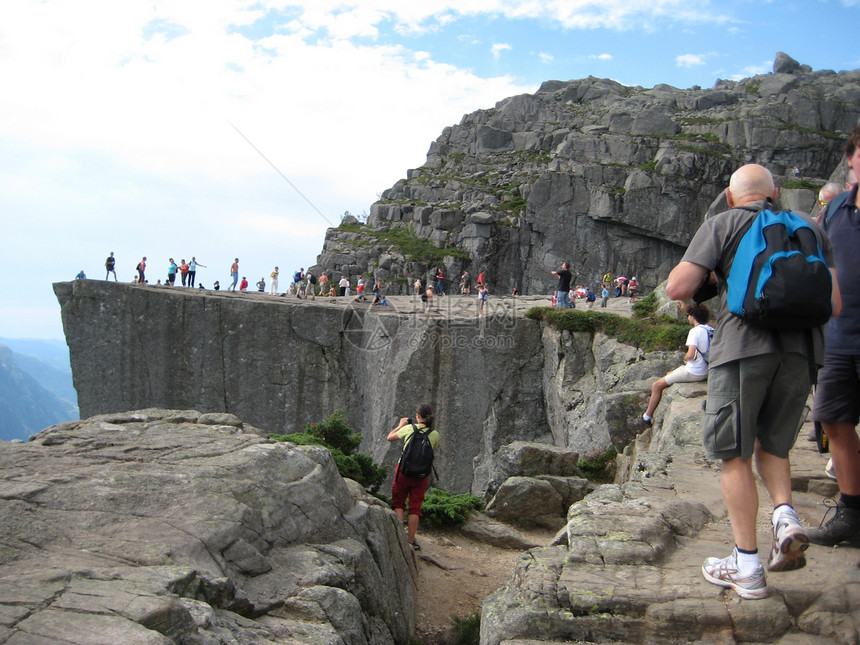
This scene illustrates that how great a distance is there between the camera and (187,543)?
451cm

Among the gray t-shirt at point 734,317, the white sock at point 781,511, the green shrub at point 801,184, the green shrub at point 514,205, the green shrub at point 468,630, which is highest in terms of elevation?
the green shrub at point 801,184

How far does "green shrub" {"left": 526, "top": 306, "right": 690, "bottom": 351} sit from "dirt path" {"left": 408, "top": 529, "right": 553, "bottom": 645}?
781cm

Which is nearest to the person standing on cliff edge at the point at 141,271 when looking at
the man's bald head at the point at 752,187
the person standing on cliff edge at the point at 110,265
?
the person standing on cliff edge at the point at 110,265

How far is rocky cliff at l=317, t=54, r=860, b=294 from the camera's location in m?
42.6

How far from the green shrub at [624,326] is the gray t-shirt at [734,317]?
12988mm

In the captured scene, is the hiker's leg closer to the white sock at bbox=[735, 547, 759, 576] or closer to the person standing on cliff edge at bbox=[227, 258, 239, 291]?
the white sock at bbox=[735, 547, 759, 576]

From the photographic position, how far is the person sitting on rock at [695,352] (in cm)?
942

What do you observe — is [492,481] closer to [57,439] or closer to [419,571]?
[419,571]

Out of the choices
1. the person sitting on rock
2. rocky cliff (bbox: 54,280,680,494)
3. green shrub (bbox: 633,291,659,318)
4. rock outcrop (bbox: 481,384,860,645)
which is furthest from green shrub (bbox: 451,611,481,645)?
rocky cliff (bbox: 54,280,680,494)

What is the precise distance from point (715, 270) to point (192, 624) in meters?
3.56

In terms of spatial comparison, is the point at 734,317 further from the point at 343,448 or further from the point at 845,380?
the point at 343,448

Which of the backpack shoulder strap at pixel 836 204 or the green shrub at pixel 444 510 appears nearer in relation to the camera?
the backpack shoulder strap at pixel 836 204

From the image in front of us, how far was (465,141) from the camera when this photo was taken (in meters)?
58.8

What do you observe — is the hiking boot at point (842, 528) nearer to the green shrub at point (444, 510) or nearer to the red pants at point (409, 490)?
the red pants at point (409, 490)
